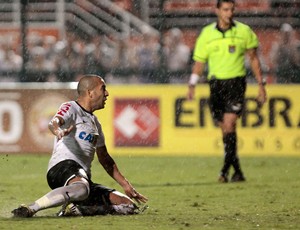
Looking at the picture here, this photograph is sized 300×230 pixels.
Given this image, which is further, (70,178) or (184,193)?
(184,193)

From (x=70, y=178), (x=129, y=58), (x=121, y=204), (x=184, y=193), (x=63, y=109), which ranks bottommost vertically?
(x=184, y=193)

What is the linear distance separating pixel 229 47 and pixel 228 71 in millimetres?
Answer: 324

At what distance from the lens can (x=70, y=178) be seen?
30.4 feet

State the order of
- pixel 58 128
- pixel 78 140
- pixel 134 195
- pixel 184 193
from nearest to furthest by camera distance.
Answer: pixel 58 128
pixel 134 195
pixel 78 140
pixel 184 193

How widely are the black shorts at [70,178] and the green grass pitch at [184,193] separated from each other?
273mm

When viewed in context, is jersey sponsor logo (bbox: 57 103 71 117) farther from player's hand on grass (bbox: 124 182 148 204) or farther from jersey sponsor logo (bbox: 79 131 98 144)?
player's hand on grass (bbox: 124 182 148 204)

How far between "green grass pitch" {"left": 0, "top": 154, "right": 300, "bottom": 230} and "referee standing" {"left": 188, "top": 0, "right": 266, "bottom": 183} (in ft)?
1.74

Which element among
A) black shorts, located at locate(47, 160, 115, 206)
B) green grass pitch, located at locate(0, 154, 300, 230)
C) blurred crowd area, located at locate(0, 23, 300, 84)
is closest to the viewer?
green grass pitch, located at locate(0, 154, 300, 230)

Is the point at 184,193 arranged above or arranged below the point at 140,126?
below

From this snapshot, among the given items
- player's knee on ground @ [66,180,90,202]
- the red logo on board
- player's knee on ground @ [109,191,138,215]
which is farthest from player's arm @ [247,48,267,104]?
player's knee on ground @ [66,180,90,202]

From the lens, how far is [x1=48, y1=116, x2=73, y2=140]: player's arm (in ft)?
27.9

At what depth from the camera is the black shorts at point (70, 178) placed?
30.6ft

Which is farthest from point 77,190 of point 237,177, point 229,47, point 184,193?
point 229,47

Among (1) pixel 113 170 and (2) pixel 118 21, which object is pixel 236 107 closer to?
(1) pixel 113 170
